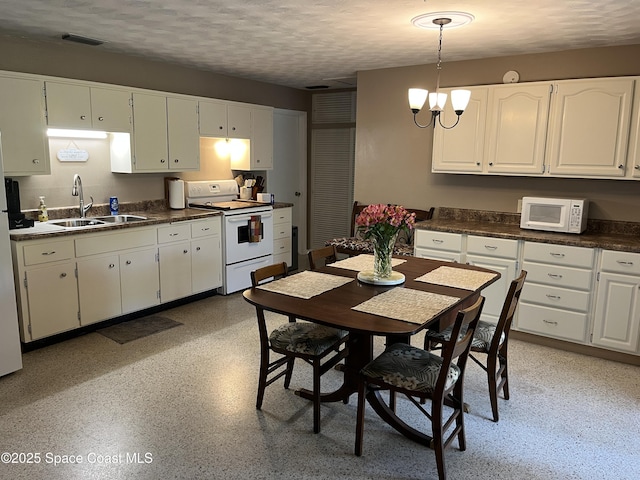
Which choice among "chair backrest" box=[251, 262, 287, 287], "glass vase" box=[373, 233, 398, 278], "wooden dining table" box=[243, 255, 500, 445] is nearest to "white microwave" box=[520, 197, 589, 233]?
"wooden dining table" box=[243, 255, 500, 445]

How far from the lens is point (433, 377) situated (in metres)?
2.28

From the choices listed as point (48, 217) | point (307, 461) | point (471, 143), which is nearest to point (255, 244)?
point (48, 217)

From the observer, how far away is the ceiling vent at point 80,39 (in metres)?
3.70

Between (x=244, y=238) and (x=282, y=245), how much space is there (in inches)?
27.5

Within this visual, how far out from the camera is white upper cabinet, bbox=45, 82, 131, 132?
3805mm

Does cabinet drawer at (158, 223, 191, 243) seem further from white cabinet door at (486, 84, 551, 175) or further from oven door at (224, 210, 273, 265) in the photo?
white cabinet door at (486, 84, 551, 175)

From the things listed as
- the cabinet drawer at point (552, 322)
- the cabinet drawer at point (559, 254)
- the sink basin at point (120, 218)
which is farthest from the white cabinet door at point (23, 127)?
the cabinet drawer at point (552, 322)

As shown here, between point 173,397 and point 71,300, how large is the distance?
1346mm

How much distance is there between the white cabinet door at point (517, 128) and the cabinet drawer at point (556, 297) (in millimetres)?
973

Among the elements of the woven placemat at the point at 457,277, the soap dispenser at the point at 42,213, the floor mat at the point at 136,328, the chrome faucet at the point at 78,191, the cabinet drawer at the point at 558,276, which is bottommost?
the floor mat at the point at 136,328

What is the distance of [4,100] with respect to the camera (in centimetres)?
351

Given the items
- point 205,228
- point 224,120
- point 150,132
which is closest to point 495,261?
point 205,228

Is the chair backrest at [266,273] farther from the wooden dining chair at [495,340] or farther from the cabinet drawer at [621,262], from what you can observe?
the cabinet drawer at [621,262]

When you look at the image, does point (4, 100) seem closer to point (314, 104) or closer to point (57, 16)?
point (57, 16)
